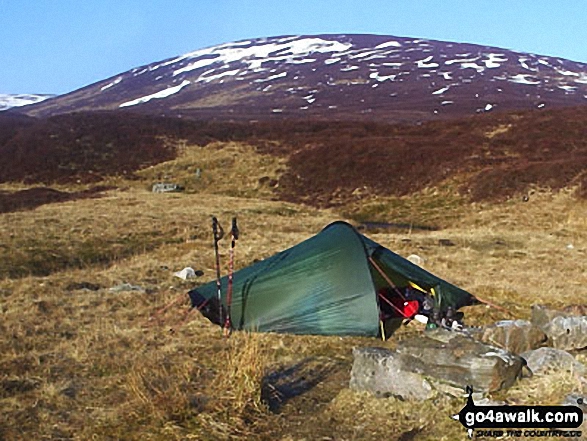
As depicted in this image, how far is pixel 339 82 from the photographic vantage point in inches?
4235

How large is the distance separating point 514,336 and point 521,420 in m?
2.58

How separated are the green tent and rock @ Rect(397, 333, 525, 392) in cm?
262

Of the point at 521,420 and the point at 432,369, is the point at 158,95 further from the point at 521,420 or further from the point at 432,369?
the point at 521,420

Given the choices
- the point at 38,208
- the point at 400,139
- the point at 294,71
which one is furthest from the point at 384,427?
the point at 294,71

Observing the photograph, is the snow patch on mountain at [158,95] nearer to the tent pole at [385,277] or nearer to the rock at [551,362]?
the tent pole at [385,277]

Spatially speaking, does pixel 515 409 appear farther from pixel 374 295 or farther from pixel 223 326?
pixel 223 326

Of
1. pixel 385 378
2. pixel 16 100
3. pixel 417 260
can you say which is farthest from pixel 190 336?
pixel 16 100

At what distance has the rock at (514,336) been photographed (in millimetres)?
7945

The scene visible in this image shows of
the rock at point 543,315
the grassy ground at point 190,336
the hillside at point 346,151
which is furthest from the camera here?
the hillside at point 346,151

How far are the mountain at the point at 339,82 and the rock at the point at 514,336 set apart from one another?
202 ft

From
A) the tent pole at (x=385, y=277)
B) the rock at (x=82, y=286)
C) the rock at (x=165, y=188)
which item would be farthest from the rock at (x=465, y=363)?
the rock at (x=165, y=188)

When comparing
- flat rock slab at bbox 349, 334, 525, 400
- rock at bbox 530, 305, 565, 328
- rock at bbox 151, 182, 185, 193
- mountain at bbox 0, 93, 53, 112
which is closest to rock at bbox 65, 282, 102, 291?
flat rock slab at bbox 349, 334, 525, 400

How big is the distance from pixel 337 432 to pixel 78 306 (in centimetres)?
655

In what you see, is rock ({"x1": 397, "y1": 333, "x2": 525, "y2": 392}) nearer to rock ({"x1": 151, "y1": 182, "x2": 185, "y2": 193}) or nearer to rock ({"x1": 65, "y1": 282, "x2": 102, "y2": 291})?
rock ({"x1": 65, "y1": 282, "x2": 102, "y2": 291})
